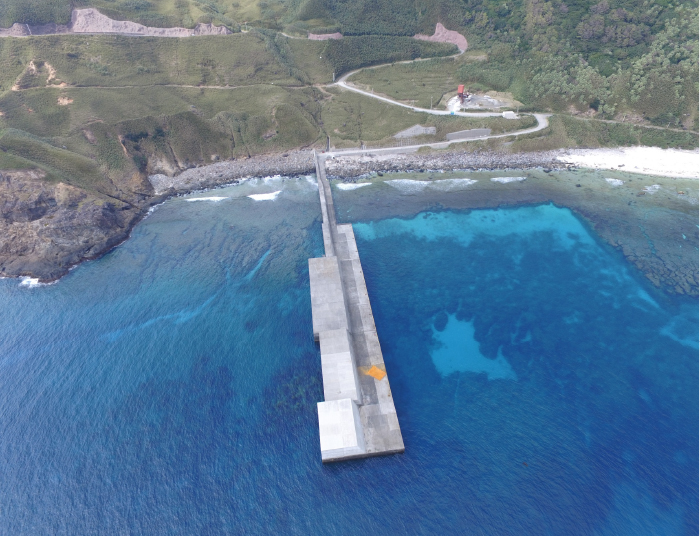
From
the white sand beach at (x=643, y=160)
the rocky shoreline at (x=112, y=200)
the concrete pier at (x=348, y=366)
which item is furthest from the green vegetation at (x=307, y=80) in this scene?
the concrete pier at (x=348, y=366)

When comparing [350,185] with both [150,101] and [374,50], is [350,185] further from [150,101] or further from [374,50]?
[374,50]

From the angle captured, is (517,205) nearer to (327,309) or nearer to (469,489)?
(327,309)

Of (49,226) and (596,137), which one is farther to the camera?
(596,137)

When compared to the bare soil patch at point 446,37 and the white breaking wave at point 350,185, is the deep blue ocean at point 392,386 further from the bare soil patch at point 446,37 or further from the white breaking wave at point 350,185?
the bare soil patch at point 446,37

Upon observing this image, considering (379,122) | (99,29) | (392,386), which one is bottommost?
(392,386)

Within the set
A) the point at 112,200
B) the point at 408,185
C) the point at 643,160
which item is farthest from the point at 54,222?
the point at 643,160

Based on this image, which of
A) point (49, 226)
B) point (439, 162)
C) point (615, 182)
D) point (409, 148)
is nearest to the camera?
point (49, 226)

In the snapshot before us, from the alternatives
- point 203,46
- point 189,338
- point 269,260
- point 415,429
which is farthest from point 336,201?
point 203,46
